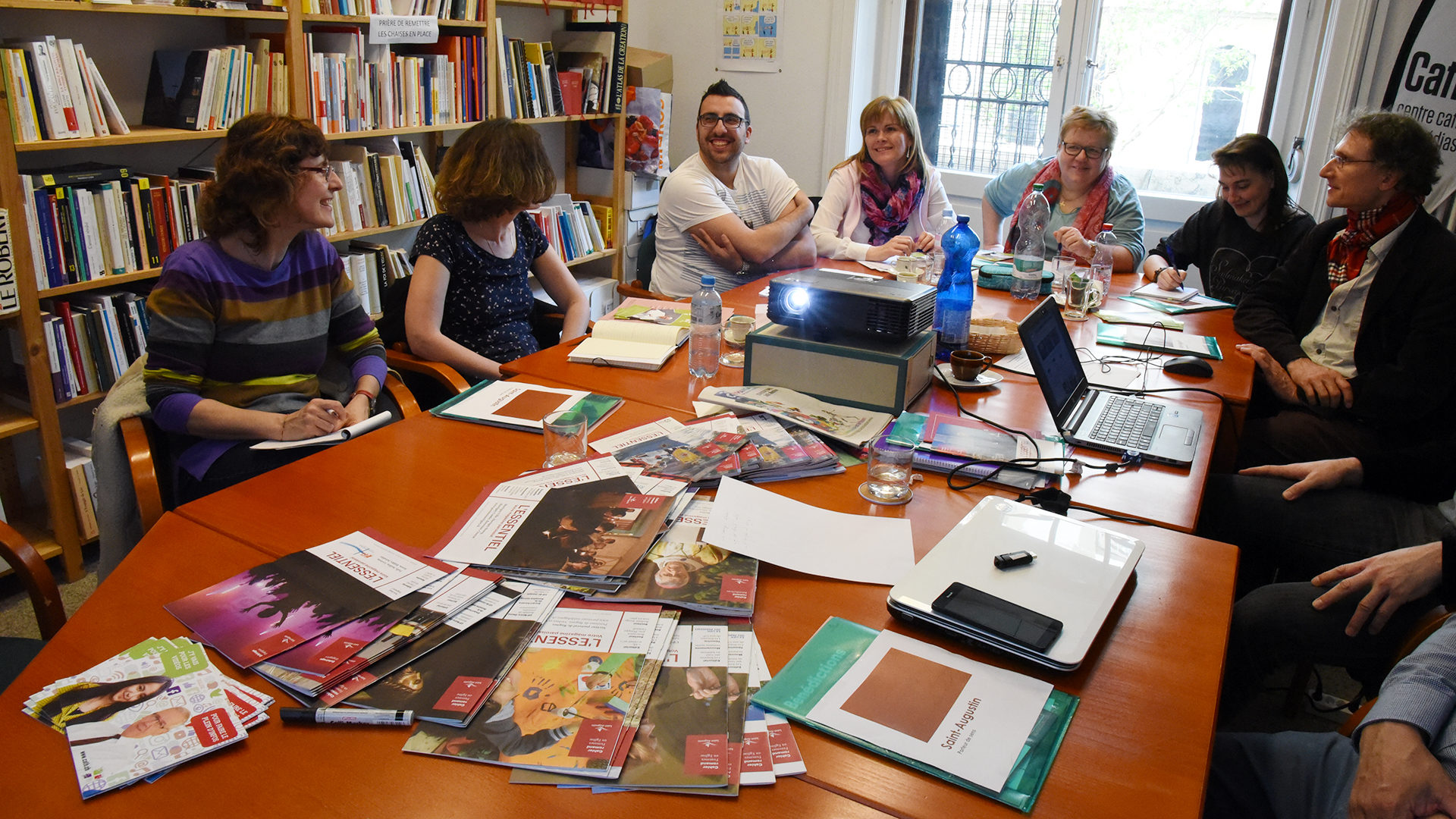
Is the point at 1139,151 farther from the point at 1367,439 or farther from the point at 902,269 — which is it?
the point at 1367,439

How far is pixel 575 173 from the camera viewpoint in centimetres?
467

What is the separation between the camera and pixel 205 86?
2705 millimetres

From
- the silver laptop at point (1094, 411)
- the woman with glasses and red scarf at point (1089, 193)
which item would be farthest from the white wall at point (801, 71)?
the silver laptop at point (1094, 411)

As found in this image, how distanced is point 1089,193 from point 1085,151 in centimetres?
18

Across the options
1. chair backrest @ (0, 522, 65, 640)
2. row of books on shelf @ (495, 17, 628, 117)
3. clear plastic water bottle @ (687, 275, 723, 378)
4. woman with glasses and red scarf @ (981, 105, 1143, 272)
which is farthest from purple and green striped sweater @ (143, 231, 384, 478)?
woman with glasses and red scarf @ (981, 105, 1143, 272)

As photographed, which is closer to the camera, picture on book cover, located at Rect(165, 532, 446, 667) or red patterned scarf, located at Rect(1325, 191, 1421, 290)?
picture on book cover, located at Rect(165, 532, 446, 667)

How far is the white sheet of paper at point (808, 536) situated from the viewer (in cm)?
134

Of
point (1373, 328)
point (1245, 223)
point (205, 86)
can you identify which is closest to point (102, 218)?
point (205, 86)

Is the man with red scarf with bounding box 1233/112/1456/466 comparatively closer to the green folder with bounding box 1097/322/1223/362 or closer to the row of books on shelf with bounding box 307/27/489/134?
the green folder with bounding box 1097/322/1223/362

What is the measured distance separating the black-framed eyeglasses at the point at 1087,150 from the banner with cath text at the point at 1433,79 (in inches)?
46.5

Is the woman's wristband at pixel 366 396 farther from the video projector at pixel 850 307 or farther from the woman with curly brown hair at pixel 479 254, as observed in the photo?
the video projector at pixel 850 307

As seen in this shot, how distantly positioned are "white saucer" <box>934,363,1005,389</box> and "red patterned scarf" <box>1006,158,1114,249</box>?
1.60 meters

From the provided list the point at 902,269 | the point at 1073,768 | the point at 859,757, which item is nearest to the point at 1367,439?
the point at 902,269

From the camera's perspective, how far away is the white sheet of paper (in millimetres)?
1341
